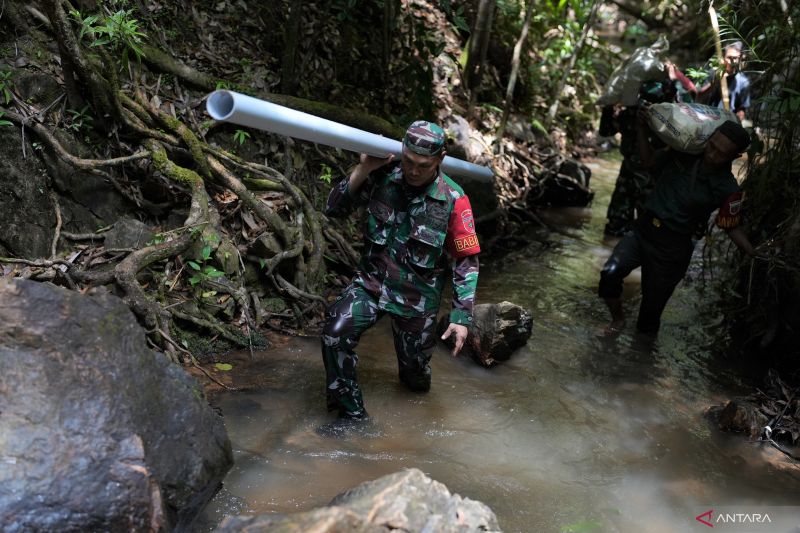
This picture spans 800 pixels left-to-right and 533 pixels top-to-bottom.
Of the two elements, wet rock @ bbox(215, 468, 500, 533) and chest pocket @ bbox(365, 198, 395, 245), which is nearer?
wet rock @ bbox(215, 468, 500, 533)

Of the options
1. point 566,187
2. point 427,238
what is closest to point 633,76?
point 566,187

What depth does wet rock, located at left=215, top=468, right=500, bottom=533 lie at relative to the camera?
7.04 ft

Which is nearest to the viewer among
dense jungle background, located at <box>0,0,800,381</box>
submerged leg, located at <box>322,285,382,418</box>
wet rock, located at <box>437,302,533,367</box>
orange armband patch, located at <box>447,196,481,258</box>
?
submerged leg, located at <box>322,285,382,418</box>

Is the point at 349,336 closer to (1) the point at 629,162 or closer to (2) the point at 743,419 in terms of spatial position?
(2) the point at 743,419

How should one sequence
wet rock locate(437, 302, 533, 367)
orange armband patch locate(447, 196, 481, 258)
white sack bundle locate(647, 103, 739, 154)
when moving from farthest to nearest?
white sack bundle locate(647, 103, 739, 154) < wet rock locate(437, 302, 533, 367) < orange armband patch locate(447, 196, 481, 258)

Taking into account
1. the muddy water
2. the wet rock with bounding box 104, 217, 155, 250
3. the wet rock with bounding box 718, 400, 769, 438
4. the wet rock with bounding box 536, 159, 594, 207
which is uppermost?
the wet rock with bounding box 536, 159, 594, 207

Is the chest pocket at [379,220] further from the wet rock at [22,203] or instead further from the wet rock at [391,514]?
the wet rock at [22,203]

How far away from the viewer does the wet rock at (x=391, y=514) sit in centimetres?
214

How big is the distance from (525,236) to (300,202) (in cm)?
→ 337

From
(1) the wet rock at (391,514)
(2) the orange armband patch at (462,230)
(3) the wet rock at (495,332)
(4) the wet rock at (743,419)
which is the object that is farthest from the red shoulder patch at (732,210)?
(1) the wet rock at (391,514)

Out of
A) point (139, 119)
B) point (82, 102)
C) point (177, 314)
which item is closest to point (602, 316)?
point (177, 314)

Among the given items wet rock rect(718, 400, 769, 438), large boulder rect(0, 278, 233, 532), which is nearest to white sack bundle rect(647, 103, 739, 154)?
wet rock rect(718, 400, 769, 438)

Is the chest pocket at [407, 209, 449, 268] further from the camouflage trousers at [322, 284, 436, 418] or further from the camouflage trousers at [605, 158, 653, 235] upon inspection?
the camouflage trousers at [605, 158, 653, 235]

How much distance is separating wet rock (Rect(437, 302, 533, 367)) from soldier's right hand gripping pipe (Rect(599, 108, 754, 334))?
1.16 meters
